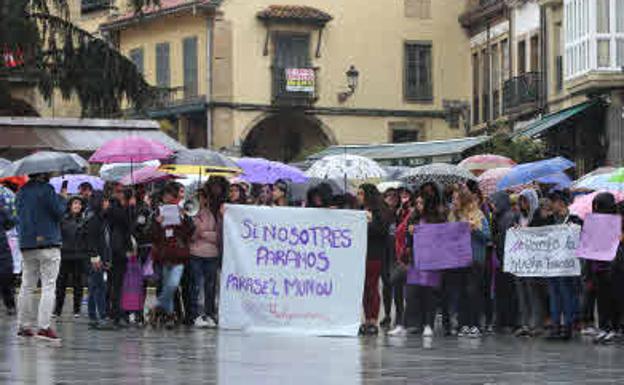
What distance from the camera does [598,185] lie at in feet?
84.5

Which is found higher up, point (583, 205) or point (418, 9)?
point (418, 9)

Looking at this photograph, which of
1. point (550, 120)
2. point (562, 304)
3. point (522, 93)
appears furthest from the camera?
point (522, 93)

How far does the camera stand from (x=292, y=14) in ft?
215

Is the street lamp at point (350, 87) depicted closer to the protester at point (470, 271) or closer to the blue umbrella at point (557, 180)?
the blue umbrella at point (557, 180)

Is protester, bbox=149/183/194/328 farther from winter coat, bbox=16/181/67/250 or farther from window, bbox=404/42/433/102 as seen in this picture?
window, bbox=404/42/433/102

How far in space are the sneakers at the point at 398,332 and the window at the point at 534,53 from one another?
114 feet

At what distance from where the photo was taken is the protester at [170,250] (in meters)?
23.1

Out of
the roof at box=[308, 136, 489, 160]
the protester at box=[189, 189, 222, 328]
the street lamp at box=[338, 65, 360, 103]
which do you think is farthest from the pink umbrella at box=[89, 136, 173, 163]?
the street lamp at box=[338, 65, 360, 103]

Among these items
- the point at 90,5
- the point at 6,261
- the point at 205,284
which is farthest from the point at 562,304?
the point at 90,5

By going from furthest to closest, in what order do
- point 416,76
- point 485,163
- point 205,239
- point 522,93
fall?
1. point 416,76
2. point 522,93
3. point 485,163
4. point 205,239

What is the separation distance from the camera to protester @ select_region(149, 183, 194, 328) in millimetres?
23062

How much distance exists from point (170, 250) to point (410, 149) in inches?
1434

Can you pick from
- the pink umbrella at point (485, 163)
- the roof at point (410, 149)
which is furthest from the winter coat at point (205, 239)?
the roof at point (410, 149)

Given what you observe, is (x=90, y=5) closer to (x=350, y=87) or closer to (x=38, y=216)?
(x=350, y=87)
